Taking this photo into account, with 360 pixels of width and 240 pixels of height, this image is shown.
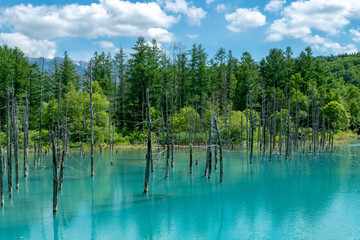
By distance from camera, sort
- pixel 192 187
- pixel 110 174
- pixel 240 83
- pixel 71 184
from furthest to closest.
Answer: pixel 240 83 < pixel 110 174 < pixel 71 184 < pixel 192 187

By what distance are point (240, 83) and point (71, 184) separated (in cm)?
4789

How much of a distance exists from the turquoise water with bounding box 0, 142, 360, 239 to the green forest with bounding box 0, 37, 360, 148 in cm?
1935

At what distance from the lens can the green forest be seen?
51281mm

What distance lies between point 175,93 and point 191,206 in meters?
42.2

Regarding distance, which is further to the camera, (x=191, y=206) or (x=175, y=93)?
(x=175, y=93)

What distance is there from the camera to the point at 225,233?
629 inches

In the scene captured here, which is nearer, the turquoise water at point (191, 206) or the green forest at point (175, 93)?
the turquoise water at point (191, 206)

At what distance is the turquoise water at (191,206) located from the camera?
16.1m

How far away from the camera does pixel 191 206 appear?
20328 millimetres

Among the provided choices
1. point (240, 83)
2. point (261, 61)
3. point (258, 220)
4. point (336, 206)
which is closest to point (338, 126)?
point (240, 83)

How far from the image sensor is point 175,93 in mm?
61219

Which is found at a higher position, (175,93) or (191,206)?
(175,93)

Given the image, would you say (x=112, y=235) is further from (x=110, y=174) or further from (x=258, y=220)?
(x=110, y=174)

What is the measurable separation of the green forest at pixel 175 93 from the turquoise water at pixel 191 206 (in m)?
19.4
